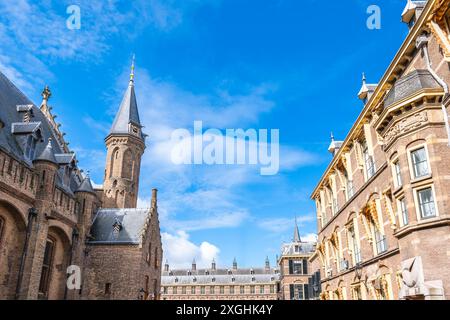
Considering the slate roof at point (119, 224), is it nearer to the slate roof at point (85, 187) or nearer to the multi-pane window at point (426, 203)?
the slate roof at point (85, 187)

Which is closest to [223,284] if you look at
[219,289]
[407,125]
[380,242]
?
[219,289]

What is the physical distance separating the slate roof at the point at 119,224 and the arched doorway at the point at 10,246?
28.6 ft

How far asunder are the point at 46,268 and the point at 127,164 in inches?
640

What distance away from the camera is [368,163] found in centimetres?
2005

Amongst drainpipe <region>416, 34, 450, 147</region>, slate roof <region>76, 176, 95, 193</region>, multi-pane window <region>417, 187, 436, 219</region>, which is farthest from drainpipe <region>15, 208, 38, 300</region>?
drainpipe <region>416, 34, 450, 147</region>

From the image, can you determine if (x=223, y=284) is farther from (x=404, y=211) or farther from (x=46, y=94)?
(x=404, y=211)

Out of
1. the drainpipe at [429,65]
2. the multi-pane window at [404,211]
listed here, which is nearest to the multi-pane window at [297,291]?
the multi-pane window at [404,211]

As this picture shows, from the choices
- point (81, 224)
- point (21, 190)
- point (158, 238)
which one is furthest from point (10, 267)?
point (158, 238)

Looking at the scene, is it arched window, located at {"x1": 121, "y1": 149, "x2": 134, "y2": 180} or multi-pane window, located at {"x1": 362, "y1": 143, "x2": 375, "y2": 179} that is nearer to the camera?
multi-pane window, located at {"x1": 362, "y1": 143, "x2": 375, "y2": 179}

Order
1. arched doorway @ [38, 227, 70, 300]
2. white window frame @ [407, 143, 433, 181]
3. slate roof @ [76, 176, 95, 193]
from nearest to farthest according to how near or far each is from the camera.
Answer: white window frame @ [407, 143, 433, 181] < arched doorway @ [38, 227, 70, 300] < slate roof @ [76, 176, 95, 193]

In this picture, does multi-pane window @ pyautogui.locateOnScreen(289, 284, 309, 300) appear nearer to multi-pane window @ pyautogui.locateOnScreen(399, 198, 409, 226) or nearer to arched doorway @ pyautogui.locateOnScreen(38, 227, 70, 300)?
arched doorway @ pyautogui.locateOnScreen(38, 227, 70, 300)

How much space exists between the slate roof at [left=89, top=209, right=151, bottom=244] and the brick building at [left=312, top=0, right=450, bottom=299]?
17332mm

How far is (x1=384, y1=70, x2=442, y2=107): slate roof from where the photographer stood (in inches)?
521

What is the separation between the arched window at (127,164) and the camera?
37625 mm
